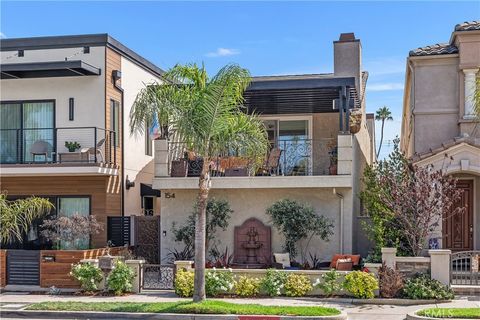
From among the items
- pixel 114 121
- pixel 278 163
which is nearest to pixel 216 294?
pixel 278 163

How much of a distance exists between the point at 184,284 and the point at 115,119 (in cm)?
772

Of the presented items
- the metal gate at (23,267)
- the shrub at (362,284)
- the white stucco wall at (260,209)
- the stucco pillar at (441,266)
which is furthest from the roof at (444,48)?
the metal gate at (23,267)

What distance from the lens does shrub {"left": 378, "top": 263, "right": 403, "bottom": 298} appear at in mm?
14641

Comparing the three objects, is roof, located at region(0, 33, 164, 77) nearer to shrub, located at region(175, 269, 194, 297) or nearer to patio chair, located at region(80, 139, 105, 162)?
patio chair, located at region(80, 139, 105, 162)

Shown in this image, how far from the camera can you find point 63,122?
20000 millimetres

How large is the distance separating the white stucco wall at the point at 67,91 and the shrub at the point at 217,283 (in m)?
6.89

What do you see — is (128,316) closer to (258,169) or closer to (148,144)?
(258,169)

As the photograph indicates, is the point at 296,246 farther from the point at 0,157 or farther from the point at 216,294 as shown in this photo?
the point at 0,157

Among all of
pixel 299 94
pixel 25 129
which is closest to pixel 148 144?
pixel 25 129

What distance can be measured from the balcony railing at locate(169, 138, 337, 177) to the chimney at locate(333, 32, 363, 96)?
9.68 ft

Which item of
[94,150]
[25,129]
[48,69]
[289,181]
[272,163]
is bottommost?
[289,181]

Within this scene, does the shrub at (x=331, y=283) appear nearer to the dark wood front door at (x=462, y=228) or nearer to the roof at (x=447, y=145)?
the roof at (x=447, y=145)

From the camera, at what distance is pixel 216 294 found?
1528cm

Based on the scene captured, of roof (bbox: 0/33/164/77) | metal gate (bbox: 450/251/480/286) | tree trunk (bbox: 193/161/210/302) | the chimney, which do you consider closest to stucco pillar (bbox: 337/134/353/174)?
metal gate (bbox: 450/251/480/286)
